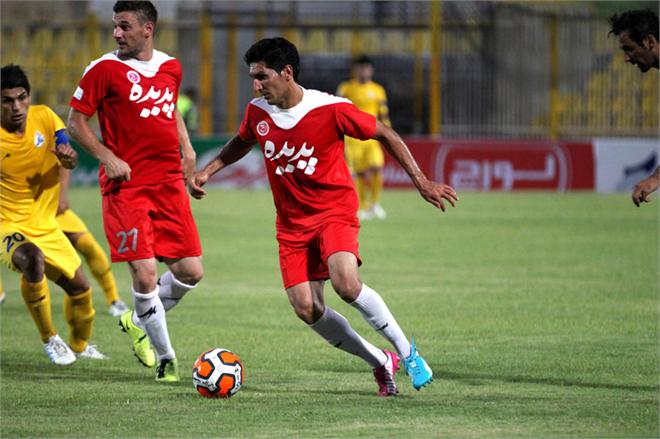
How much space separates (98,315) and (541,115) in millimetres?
19742

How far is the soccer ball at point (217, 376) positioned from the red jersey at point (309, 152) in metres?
0.89

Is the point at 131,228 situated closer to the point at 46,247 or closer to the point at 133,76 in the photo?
the point at 133,76

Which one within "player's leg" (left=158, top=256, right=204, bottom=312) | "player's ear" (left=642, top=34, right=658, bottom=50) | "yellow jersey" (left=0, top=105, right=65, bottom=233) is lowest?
"player's leg" (left=158, top=256, right=204, bottom=312)

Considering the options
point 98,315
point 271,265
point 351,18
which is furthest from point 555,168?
point 98,315

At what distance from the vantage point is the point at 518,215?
70.7 feet

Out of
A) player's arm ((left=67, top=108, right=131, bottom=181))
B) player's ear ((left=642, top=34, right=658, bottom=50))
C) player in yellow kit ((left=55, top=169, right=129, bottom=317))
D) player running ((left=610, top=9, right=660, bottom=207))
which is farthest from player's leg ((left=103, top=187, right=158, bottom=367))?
player's ear ((left=642, top=34, right=658, bottom=50))

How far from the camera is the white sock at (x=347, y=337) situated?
7840mm

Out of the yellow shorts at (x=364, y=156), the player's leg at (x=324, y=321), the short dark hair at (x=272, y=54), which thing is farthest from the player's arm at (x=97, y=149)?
the yellow shorts at (x=364, y=156)

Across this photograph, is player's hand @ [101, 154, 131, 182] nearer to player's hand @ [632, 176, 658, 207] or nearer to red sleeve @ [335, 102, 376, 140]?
red sleeve @ [335, 102, 376, 140]

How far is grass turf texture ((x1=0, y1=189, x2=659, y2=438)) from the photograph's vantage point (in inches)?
279

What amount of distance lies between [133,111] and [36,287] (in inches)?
64.1

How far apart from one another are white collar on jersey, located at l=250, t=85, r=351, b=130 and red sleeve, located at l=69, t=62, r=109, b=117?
114cm

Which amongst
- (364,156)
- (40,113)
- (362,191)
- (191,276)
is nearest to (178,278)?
(191,276)

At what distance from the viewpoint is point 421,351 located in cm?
963
